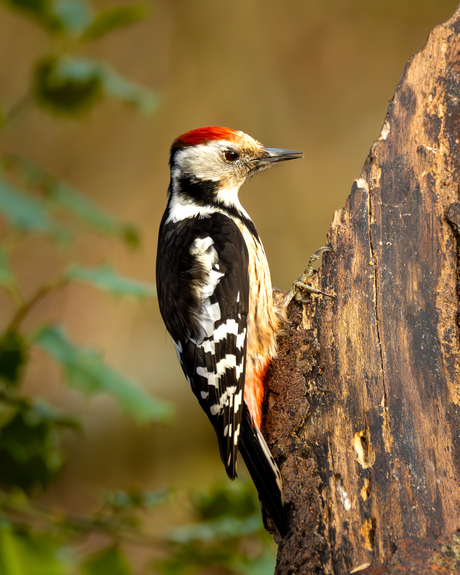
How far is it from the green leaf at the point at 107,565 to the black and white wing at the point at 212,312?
0.45 m

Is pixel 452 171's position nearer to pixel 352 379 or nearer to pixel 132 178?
pixel 352 379

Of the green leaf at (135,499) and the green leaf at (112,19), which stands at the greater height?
the green leaf at (112,19)

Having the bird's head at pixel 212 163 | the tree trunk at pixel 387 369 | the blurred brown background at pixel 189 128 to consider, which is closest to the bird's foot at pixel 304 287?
the tree trunk at pixel 387 369

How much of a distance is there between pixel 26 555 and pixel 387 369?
44.3 inches

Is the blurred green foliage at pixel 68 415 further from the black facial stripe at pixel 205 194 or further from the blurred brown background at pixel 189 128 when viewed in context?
the blurred brown background at pixel 189 128

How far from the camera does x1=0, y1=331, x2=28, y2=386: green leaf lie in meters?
1.77

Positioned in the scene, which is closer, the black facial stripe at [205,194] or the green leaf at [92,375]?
the green leaf at [92,375]

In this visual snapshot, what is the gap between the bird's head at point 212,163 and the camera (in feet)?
7.63

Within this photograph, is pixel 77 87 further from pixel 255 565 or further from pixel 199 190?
pixel 255 565

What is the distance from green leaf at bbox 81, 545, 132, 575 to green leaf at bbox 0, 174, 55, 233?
41.7 inches

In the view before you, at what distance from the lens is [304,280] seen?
1.97m

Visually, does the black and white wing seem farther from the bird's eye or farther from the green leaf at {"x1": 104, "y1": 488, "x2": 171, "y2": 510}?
the bird's eye

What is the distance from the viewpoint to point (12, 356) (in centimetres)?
178

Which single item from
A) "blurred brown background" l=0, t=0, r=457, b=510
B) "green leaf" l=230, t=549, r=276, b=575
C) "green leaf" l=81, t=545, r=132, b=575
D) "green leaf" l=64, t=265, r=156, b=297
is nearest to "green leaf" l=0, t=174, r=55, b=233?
"green leaf" l=64, t=265, r=156, b=297
